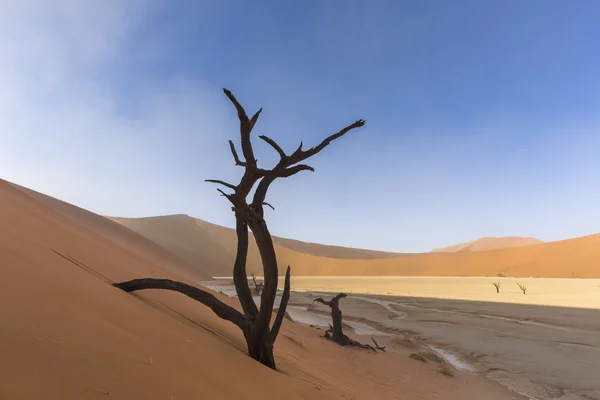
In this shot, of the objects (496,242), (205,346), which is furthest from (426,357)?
(496,242)

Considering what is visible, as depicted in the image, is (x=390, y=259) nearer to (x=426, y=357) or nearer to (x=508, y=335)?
(x=508, y=335)

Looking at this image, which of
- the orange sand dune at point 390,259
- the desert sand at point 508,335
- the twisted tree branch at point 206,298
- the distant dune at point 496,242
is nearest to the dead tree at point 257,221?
the twisted tree branch at point 206,298

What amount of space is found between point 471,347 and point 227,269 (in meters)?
68.2

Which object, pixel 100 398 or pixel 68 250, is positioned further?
pixel 68 250

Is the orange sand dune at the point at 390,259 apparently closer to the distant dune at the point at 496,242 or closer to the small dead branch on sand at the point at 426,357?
the small dead branch on sand at the point at 426,357

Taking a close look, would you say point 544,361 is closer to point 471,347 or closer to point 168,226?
point 471,347

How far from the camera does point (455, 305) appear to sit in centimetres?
Answer: 1966

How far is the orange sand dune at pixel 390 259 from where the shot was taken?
55.2 m

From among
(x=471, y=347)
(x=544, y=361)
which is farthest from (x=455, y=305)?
(x=544, y=361)

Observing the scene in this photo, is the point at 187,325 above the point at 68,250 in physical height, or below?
below

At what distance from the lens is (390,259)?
8206cm

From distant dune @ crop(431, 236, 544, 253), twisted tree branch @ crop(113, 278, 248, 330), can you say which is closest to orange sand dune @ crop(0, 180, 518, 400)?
twisted tree branch @ crop(113, 278, 248, 330)

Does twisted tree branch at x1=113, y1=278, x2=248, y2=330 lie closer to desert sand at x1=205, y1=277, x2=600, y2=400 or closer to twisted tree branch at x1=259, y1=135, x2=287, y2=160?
twisted tree branch at x1=259, y1=135, x2=287, y2=160

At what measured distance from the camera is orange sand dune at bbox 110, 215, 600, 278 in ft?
181
